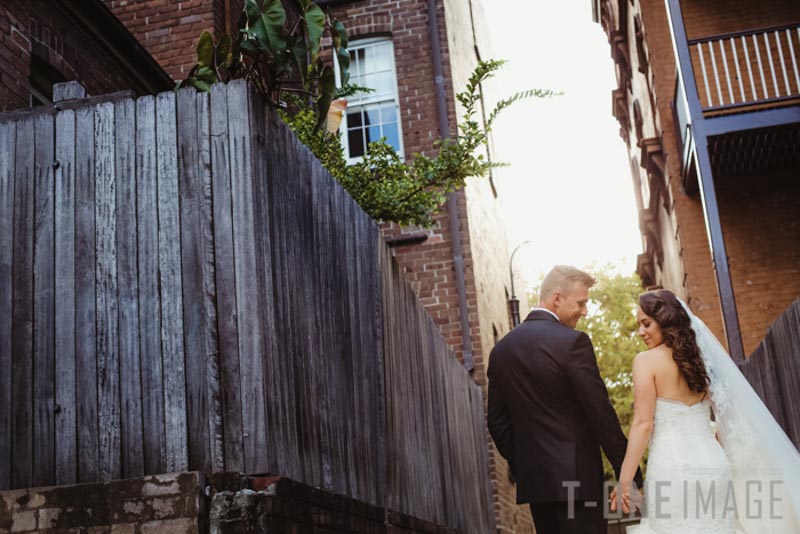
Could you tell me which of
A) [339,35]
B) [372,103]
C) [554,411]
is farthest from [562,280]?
[372,103]

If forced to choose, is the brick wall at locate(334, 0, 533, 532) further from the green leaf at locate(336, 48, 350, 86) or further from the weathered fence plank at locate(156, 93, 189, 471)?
the weathered fence plank at locate(156, 93, 189, 471)

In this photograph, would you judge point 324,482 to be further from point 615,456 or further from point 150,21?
point 150,21

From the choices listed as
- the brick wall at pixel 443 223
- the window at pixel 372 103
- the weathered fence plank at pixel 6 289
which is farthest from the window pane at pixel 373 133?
the weathered fence plank at pixel 6 289

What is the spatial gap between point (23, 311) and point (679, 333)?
3.51 meters

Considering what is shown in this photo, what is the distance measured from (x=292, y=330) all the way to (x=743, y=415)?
2686mm

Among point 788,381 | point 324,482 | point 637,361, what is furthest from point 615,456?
point 788,381

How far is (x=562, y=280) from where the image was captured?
5.45 m

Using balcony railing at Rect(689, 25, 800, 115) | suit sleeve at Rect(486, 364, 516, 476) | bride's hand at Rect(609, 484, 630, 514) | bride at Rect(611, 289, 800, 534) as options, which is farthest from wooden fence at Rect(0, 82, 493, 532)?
balcony railing at Rect(689, 25, 800, 115)

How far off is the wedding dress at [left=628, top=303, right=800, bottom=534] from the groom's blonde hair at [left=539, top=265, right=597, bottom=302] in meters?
0.75

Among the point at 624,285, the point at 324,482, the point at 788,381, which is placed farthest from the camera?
the point at 624,285

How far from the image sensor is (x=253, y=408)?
13.9ft

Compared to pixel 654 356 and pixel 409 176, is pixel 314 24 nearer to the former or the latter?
pixel 654 356

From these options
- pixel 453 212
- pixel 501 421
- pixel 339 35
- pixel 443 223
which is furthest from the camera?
pixel 443 223

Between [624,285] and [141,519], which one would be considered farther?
[624,285]
